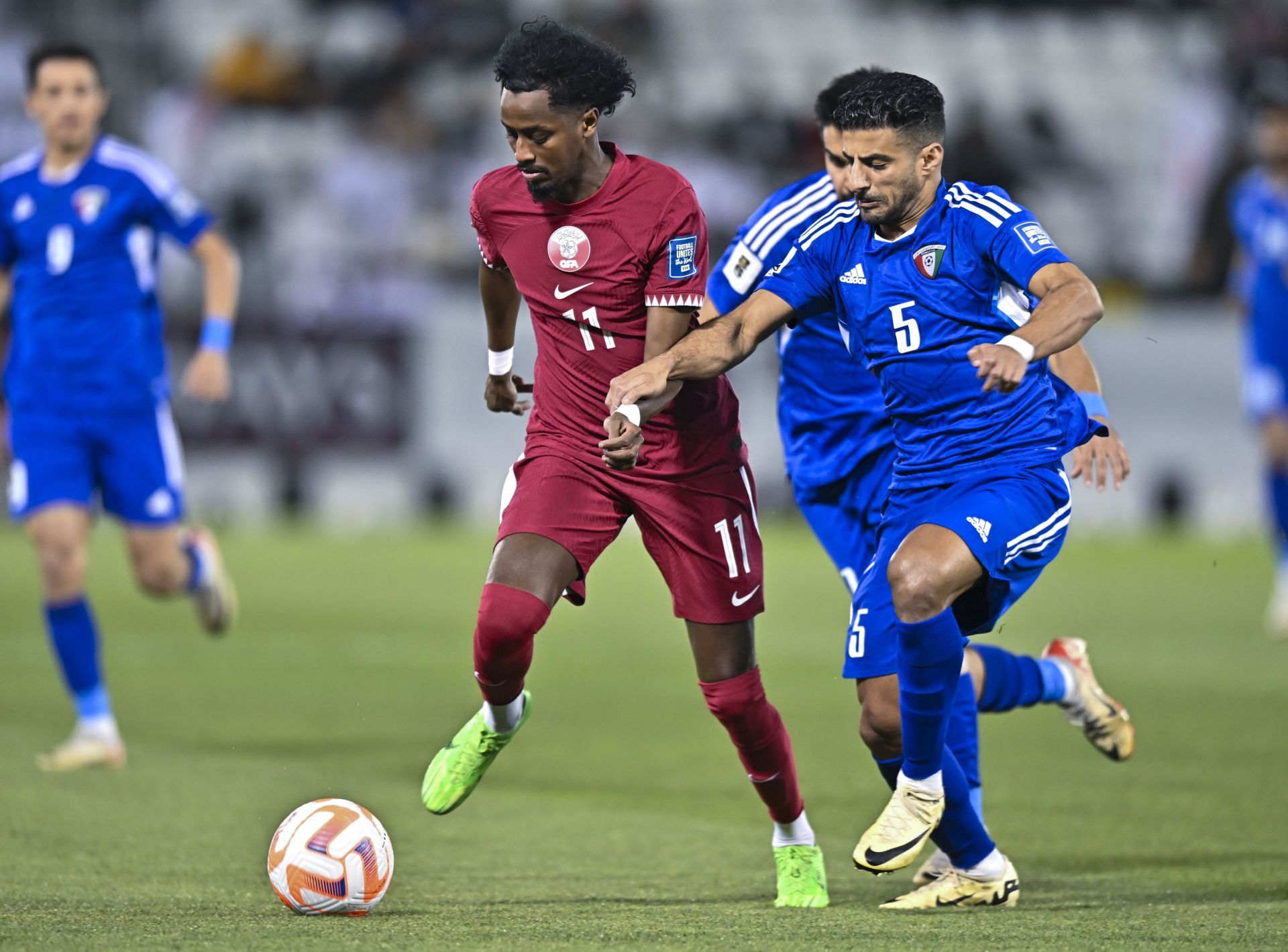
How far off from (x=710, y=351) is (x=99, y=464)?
3869 mm

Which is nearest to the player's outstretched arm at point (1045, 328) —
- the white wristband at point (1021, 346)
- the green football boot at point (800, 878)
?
the white wristband at point (1021, 346)

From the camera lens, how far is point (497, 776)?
766 cm

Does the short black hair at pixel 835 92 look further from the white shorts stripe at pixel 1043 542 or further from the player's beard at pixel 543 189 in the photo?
the white shorts stripe at pixel 1043 542

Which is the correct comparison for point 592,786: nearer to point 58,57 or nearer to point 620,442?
point 620,442

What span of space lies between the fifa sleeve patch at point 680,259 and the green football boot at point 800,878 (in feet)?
5.26

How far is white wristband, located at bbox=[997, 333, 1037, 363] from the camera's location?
4.53 meters

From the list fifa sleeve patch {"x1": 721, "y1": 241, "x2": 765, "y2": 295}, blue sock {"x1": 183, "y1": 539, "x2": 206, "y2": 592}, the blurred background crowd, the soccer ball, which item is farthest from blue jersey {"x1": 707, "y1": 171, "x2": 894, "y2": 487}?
the blurred background crowd

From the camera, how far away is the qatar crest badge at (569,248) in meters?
5.32

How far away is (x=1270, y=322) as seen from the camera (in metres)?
12.3

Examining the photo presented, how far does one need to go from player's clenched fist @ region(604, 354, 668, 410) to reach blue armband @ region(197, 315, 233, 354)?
3.69 meters

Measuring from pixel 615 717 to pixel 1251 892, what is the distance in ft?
14.0

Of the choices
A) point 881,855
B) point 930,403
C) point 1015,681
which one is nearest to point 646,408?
point 930,403

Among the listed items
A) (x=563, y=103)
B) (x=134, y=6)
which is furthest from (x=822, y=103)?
(x=134, y=6)

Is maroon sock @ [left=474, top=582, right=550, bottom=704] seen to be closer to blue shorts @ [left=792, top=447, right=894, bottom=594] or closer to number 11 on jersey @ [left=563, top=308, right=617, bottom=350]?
number 11 on jersey @ [left=563, top=308, right=617, bottom=350]
